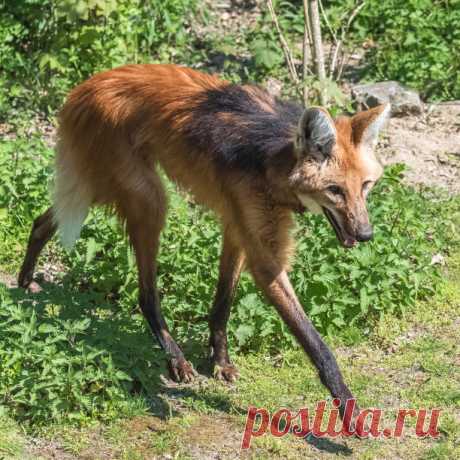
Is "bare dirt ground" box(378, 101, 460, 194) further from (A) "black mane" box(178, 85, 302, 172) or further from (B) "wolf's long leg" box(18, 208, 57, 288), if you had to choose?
(B) "wolf's long leg" box(18, 208, 57, 288)

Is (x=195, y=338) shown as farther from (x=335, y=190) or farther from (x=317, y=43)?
(x=317, y=43)

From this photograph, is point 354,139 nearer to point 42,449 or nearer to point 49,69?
point 42,449

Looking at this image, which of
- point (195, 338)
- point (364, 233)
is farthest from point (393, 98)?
point (364, 233)

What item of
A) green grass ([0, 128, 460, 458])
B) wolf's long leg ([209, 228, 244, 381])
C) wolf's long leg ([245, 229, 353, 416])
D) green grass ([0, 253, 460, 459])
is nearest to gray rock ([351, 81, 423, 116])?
green grass ([0, 128, 460, 458])

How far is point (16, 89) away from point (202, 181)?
9.82 feet

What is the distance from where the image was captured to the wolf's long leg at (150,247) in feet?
15.3

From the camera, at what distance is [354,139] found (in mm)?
4141

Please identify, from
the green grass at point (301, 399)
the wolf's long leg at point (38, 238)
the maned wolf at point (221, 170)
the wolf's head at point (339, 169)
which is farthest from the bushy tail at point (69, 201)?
the wolf's head at point (339, 169)

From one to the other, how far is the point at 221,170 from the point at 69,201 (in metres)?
1.00

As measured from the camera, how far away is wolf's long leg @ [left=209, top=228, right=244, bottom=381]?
4707mm

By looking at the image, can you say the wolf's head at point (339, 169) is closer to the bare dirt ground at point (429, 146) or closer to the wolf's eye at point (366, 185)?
the wolf's eye at point (366, 185)

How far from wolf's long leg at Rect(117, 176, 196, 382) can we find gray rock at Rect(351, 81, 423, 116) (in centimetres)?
281

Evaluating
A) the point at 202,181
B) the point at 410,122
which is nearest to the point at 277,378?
the point at 202,181

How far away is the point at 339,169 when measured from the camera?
405 centimetres
